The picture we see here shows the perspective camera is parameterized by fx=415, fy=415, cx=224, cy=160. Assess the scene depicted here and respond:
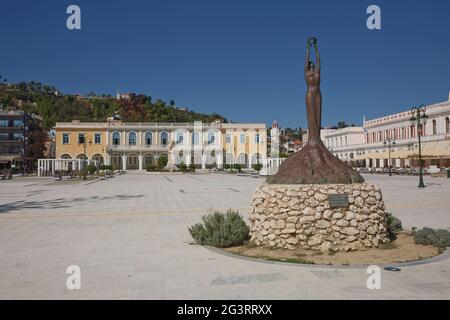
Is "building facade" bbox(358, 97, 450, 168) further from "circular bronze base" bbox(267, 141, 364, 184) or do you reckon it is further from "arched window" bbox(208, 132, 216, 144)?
"circular bronze base" bbox(267, 141, 364, 184)

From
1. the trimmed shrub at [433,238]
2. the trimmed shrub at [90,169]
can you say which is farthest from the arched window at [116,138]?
the trimmed shrub at [433,238]

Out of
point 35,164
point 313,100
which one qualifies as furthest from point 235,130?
point 313,100

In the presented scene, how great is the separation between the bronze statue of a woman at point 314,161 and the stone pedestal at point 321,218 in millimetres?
405

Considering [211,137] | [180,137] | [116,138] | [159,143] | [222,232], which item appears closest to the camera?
[222,232]

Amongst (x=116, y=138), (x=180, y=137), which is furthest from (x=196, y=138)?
(x=116, y=138)

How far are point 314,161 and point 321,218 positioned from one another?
1402 mm

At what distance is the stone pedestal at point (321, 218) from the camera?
730cm

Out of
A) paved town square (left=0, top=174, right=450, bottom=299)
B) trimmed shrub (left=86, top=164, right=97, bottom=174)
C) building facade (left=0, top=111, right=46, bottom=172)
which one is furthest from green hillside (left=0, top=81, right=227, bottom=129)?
paved town square (left=0, top=174, right=450, bottom=299)

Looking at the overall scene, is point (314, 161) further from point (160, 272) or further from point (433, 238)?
point (160, 272)

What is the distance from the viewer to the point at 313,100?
869 cm

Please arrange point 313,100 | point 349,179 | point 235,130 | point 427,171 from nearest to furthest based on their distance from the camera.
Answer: point 349,179, point 313,100, point 427,171, point 235,130

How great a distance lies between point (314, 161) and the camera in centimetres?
829
